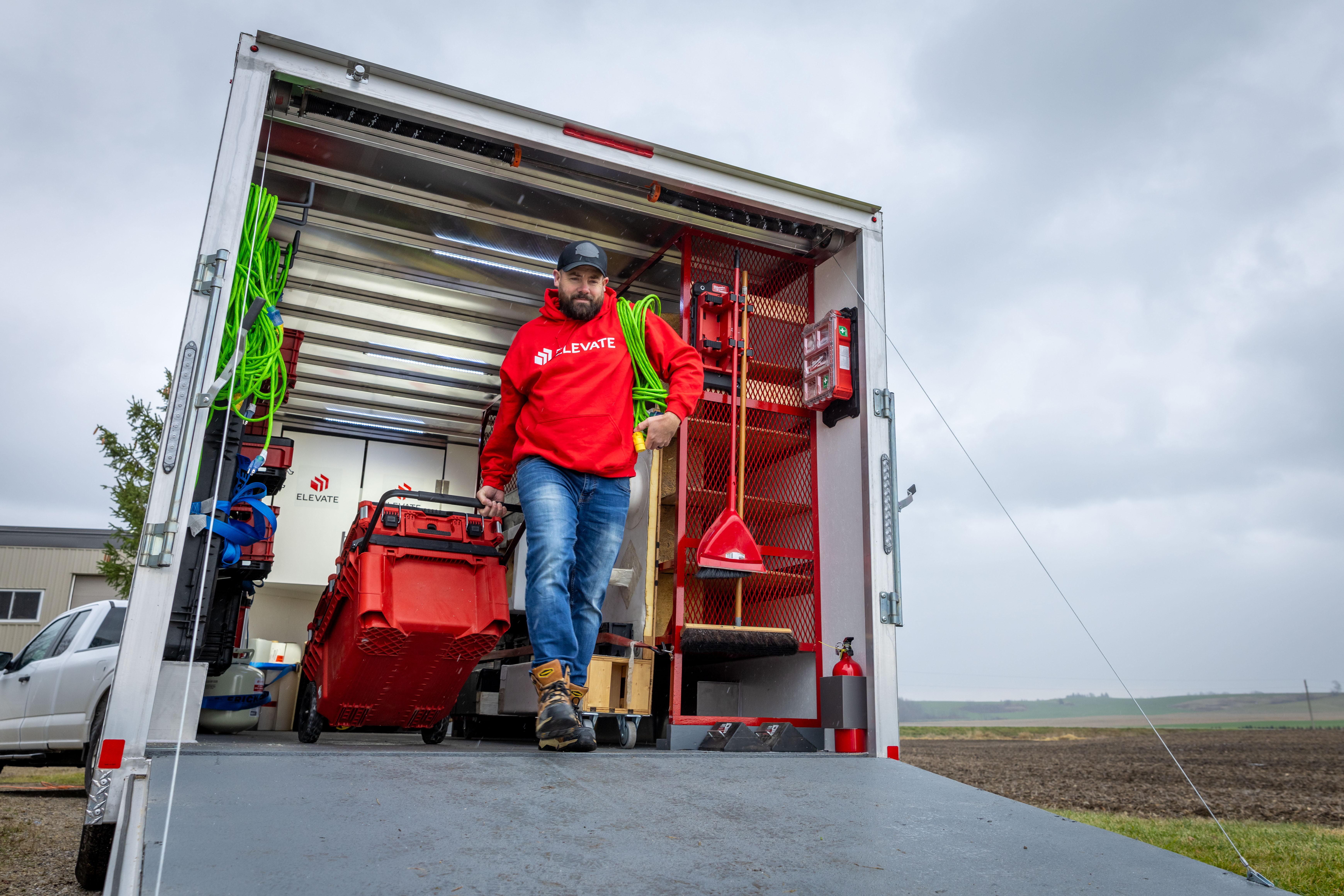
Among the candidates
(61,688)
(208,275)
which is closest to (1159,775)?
(61,688)

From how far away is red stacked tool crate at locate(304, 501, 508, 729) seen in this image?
3695 millimetres

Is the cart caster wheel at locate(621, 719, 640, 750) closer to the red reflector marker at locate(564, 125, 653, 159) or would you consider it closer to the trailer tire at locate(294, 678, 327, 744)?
the trailer tire at locate(294, 678, 327, 744)

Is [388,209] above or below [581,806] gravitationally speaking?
above

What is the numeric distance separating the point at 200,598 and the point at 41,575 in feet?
88.4

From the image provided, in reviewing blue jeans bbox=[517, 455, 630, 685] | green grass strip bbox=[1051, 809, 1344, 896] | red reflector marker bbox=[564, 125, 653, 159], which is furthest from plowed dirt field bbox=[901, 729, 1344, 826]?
red reflector marker bbox=[564, 125, 653, 159]

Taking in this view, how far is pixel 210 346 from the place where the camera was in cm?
292

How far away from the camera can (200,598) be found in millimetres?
2918

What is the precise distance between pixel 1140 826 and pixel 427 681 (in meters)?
6.11

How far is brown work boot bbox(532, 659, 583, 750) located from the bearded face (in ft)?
4.49

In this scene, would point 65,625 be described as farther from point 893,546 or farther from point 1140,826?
point 1140,826

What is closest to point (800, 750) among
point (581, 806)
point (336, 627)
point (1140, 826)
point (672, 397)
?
point (672, 397)

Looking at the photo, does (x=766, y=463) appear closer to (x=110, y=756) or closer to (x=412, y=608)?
(x=412, y=608)

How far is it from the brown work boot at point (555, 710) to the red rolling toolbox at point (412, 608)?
89 cm

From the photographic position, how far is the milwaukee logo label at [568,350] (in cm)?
341
